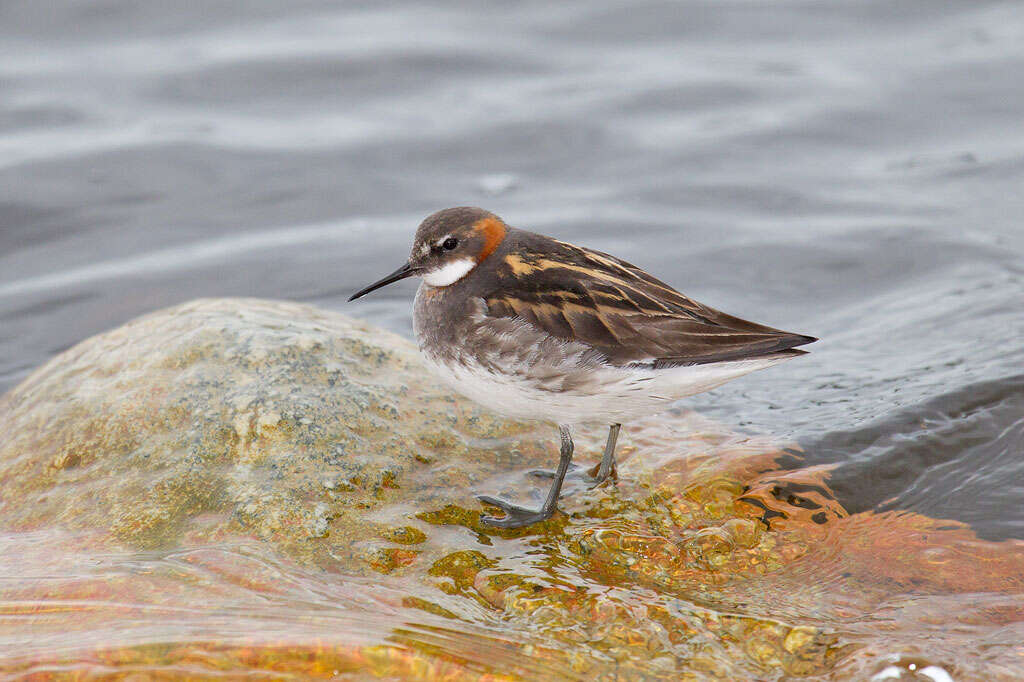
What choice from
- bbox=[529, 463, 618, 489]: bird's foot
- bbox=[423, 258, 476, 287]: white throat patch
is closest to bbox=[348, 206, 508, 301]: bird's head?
bbox=[423, 258, 476, 287]: white throat patch

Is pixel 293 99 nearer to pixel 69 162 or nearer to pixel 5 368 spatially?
pixel 69 162

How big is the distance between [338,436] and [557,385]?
4.03 ft

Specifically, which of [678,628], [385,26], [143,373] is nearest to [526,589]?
[678,628]

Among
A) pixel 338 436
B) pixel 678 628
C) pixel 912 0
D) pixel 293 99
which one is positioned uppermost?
pixel 912 0

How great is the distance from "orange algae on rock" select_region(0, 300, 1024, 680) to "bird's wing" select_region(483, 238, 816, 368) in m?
0.78

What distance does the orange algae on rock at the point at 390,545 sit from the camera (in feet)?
14.0

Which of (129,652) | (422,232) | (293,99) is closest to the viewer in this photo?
(129,652)

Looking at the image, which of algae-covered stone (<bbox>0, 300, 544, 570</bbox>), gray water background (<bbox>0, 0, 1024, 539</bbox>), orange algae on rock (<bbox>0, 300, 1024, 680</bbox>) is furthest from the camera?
gray water background (<bbox>0, 0, 1024, 539</bbox>)

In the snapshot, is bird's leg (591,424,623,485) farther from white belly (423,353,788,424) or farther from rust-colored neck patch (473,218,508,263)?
rust-colored neck patch (473,218,508,263)

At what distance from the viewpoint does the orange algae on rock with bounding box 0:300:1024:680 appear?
4277 millimetres

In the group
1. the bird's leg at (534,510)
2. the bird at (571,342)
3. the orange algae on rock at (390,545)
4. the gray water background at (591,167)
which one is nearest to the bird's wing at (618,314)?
the bird at (571,342)

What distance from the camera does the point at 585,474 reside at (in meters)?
6.09

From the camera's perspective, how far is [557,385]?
5449 millimetres

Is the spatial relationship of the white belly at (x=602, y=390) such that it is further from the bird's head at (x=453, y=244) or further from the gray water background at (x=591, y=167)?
the gray water background at (x=591, y=167)
